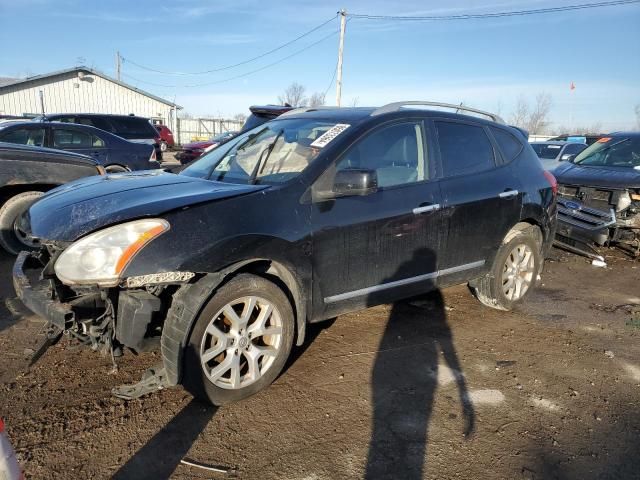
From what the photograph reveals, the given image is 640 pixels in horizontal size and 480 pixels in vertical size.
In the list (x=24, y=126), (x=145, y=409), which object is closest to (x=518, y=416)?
(x=145, y=409)

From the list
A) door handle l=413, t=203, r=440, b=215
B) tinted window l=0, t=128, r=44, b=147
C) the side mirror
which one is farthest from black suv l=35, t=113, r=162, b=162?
the side mirror

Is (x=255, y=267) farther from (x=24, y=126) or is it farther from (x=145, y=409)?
(x=24, y=126)

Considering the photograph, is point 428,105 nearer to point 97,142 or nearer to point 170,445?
point 170,445

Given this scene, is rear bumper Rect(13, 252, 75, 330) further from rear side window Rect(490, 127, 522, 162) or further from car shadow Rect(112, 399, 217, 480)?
rear side window Rect(490, 127, 522, 162)

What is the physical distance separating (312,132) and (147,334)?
6.22ft

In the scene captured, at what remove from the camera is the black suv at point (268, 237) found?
2.60 m

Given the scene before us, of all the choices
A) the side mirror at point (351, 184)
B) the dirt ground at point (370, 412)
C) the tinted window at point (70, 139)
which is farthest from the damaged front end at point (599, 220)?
the tinted window at point (70, 139)

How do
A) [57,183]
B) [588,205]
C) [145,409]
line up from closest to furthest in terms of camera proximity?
[145,409]
[57,183]
[588,205]

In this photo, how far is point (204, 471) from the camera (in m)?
2.36

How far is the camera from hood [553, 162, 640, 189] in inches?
262

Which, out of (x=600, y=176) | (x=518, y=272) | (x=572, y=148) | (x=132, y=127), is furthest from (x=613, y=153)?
(x=132, y=127)

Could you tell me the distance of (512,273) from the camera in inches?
180

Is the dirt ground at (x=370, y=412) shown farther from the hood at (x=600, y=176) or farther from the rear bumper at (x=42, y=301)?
the hood at (x=600, y=176)

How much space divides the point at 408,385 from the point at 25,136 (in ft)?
26.5
